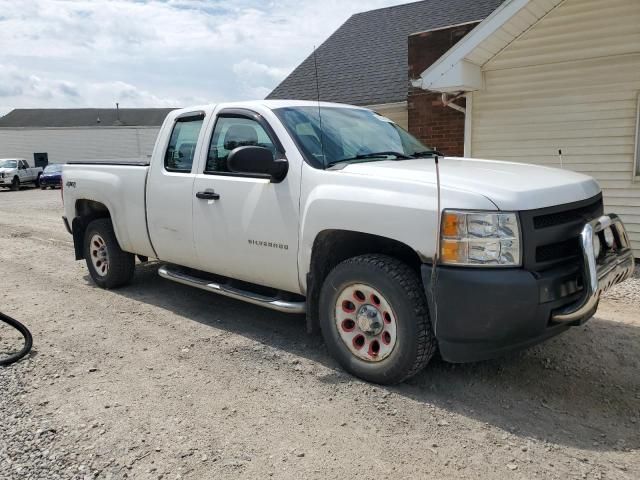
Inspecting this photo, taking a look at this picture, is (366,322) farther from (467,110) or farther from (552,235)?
(467,110)

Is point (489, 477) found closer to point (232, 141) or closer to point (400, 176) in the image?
point (400, 176)

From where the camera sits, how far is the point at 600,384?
383 cm

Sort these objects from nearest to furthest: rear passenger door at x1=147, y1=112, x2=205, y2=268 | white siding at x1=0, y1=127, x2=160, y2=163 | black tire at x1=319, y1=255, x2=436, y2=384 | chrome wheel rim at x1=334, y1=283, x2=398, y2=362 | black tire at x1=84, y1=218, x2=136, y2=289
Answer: black tire at x1=319, y1=255, x2=436, y2=384
chrome wheel rim at x1=334, y1=283, x2=398, y2=362
rear passenger door at x1=147, y1=112, x2=205, y2=268
black tire at x1=84, y1=218, x2=136, y2=289
white siding at x1=0, y1=127, x2=160, y2=163

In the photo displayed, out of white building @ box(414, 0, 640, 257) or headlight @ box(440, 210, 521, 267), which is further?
white building @ box(414, 0, 640, 257)

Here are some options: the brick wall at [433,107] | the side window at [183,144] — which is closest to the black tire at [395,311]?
the side window at [183,144]

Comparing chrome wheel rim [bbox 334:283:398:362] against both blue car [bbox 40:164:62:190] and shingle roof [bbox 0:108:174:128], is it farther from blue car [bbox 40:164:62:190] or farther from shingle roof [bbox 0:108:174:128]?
shingle roof [bbox 0:108:174:128]

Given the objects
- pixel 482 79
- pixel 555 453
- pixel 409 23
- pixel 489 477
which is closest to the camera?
pixel 489 477

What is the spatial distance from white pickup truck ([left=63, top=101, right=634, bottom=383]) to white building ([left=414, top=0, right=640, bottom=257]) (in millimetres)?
3779

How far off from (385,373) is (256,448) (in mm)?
1028

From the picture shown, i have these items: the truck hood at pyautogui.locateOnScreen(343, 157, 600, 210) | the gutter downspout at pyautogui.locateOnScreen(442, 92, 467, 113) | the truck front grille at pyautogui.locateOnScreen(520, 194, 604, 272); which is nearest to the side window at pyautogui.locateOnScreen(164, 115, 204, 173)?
the truck hood at pyautogui.locateOnScreen(343, 157, 600, 210)

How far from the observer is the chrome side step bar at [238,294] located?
424 centimetres

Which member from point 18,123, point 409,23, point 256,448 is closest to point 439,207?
point 256,448

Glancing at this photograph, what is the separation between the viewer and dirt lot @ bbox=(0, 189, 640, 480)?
2.93 m

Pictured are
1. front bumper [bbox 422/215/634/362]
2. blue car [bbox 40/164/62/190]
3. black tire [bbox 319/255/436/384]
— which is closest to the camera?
front bumper [bbox 422/215/634/362]
